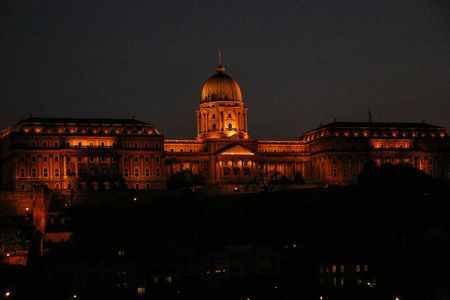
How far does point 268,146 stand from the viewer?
198 meters

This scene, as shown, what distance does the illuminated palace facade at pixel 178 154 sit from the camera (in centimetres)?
17362

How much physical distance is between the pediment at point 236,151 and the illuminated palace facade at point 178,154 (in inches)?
6.9

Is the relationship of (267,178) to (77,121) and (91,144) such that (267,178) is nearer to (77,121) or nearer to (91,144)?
(91,144)

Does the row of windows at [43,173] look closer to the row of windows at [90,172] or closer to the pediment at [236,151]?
the row of windows at [90,172]

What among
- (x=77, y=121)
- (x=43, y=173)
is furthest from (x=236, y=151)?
(x=43, y=173)

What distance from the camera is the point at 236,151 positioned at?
189m

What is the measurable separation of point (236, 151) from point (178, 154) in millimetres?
10197

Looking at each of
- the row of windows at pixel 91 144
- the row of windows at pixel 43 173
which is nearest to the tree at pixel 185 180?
the row of windows at pixel 91 144

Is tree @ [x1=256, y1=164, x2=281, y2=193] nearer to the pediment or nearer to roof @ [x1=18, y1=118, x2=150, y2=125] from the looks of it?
the pediment

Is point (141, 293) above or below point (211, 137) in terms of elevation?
below

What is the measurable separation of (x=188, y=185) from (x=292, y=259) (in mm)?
53716

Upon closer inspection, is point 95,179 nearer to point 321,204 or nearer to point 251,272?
point 321,204

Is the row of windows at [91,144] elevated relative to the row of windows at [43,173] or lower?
elevated

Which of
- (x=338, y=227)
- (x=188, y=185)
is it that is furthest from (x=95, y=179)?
(x=338, y=227)
